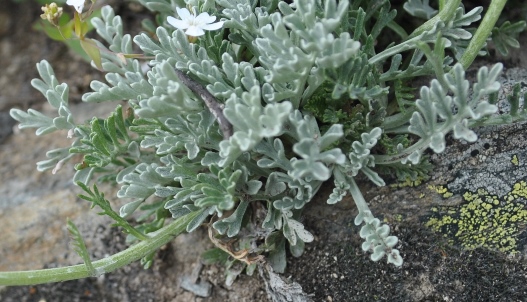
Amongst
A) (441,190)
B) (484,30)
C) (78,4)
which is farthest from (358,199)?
(78,4)

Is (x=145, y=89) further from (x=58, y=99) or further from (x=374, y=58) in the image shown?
(x=374, y=58)

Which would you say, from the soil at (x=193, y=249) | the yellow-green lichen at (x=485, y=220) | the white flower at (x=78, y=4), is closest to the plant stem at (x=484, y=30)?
the soil at (x=193, y=249)

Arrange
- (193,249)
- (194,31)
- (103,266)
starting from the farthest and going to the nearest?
(193,249), (103,266), (194,31)

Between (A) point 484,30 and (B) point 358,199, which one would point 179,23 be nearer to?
(B) point 358,199

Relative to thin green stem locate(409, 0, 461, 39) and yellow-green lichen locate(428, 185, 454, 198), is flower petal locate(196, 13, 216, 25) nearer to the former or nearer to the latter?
thin green stem locate(409, 0, 461, 39)

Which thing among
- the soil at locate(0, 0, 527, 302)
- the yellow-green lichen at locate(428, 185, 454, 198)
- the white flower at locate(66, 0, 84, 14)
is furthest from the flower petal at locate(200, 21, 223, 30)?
the yellow-green lichen at locate(428, 185, 454, 198)

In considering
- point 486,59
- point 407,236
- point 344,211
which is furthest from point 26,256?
Answer: point 486,59
